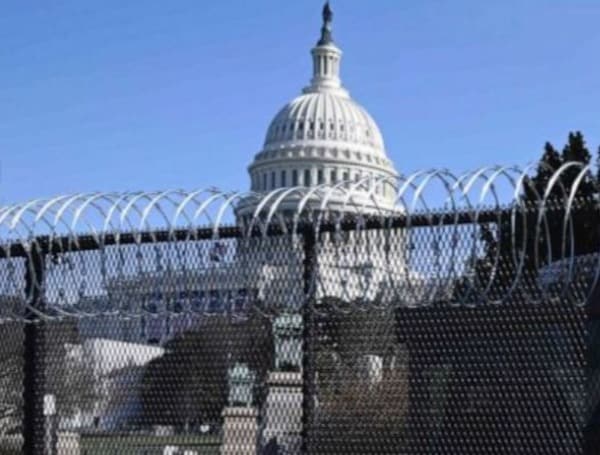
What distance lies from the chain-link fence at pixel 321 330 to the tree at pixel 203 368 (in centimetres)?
1

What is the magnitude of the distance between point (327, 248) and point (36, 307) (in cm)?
262

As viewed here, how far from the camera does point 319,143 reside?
97.1 meters

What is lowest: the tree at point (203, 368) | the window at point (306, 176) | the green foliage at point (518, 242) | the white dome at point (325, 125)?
the tree at point (203, 368)

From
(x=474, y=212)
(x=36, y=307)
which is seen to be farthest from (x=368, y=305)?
(x=36, y=307)

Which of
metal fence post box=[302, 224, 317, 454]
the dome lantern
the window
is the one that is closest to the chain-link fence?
metal fence post box=[302, 224, 317, 454]

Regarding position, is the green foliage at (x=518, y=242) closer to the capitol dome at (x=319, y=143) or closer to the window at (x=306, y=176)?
the capitol dome at (x=319, y=143)

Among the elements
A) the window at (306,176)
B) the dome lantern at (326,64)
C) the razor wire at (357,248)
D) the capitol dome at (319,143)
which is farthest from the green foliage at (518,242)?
the dome lantern at (326,64)

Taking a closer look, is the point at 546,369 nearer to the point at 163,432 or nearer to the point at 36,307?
the point at 163,432

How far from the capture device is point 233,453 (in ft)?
27.5

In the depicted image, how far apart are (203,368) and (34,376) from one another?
1.78m

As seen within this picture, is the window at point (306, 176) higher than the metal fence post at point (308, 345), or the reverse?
the window at point (306, 176)

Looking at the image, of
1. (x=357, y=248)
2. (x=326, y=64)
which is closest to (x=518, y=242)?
(x=357, y=248)

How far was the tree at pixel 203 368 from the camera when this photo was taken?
328 inches

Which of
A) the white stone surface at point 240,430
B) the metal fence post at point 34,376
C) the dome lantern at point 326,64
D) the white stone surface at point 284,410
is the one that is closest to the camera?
the white stone surface at point 284,410
